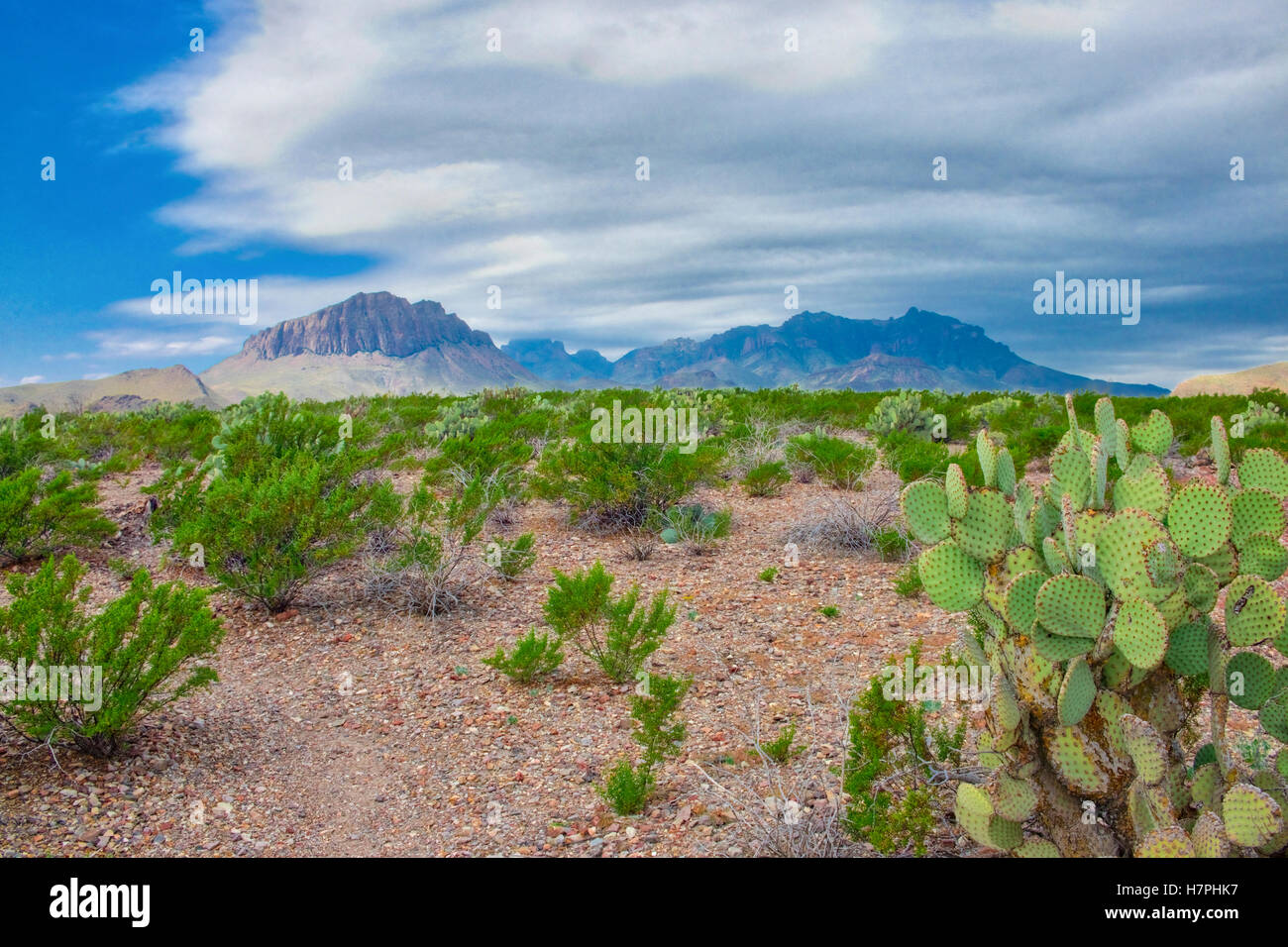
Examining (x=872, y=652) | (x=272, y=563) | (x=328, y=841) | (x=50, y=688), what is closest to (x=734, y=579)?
(x=872, y=652)

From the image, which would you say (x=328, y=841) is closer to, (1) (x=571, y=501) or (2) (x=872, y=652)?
(2) (x=872, y=652)

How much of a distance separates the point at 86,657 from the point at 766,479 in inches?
326

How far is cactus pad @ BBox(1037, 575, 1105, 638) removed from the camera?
2.76 m

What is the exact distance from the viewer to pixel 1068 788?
2.96m

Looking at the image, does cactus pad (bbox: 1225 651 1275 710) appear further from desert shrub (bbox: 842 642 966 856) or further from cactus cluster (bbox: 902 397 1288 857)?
desert shrub (bbox: 842 642 966 856)

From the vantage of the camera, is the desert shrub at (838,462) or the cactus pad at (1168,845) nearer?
the cactus pad at (1168,845)

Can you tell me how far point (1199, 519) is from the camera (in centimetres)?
280

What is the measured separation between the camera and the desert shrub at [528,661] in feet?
18.5

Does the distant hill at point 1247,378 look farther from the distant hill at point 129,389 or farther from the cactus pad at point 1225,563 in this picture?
the distant hill at point 129,389

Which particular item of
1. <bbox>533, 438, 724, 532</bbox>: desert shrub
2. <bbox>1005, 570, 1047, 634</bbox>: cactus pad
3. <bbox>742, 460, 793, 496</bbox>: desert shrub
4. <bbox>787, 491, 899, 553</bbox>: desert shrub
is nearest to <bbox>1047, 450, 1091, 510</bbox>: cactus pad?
<bbox>1005, 570, 1047, 634</bbox>: cactus pad

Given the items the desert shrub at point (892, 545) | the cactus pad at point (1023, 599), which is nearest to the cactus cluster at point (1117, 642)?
the cactus pad at point (1023, 599)

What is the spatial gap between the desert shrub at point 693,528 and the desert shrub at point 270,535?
10.8ft

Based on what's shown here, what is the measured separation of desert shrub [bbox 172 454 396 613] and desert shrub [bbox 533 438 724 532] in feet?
9.42

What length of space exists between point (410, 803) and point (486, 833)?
1.90 ft
